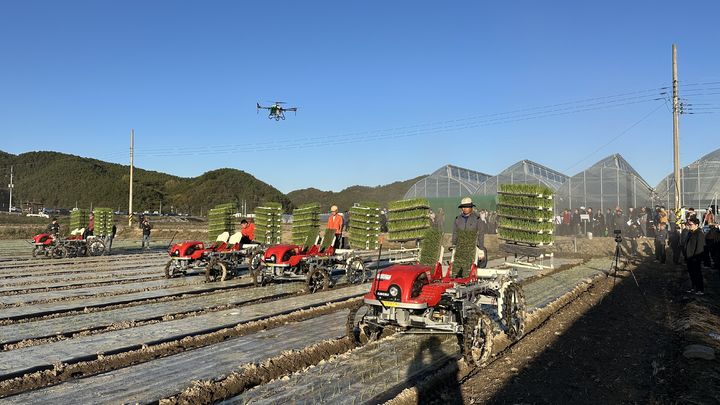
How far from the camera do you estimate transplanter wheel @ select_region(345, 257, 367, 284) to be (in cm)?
1323

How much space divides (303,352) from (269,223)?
15.1 metres

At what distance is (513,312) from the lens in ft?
25.6

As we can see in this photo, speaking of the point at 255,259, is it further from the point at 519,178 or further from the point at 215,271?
the point at 519,178

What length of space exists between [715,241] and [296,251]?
11.9 m

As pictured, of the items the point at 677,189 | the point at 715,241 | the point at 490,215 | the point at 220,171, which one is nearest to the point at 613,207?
the point at 490,215

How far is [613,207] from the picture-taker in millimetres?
29594

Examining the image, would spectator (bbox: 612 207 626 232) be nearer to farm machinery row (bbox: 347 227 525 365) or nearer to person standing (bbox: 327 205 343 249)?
person standing (bbox: 327 205 343 249)

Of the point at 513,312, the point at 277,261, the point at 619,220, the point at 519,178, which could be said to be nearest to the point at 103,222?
the point at 277,261

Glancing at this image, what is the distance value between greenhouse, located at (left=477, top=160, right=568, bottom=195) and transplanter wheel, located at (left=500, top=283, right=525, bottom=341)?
27.4 metres

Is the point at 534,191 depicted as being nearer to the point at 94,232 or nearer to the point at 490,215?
the point at 490,215

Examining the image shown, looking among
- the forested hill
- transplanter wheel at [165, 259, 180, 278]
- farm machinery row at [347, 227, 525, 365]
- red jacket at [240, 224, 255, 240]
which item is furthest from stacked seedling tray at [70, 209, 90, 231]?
the forested hill

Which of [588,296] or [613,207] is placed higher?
[613,207]

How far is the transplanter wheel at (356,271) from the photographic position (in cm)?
1323

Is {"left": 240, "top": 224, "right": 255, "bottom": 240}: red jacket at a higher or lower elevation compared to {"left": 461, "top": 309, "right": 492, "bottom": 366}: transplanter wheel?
higher
